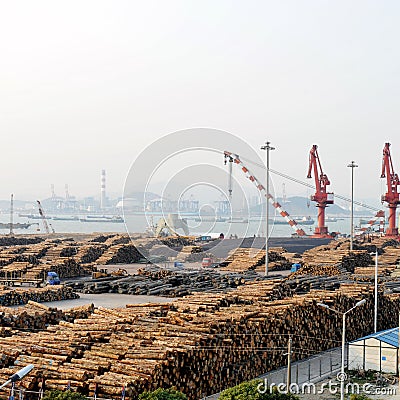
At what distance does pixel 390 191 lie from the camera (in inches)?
2702

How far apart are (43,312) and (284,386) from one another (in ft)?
25.7

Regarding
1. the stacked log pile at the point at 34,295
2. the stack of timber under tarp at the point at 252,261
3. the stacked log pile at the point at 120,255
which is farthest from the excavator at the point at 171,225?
the stacked log pile at the point at 34,295

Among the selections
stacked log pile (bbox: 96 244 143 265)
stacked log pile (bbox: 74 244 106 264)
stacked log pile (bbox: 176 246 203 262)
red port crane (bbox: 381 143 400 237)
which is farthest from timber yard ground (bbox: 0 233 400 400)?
red port crane (bbox: 381 143 400 237)

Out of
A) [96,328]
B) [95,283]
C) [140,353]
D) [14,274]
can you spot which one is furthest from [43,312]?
[14,274]

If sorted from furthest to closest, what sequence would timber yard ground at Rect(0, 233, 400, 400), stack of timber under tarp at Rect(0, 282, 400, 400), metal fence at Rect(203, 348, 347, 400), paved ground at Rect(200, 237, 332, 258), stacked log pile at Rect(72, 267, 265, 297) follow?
paved ground at Rect(200, 237, 332, 258) < stacked log pile at Rect(72, 267, 265, 297) < metal fence at Rect(203, 348, 347, 400) < timber yard ground at Rect(0, 233, 400, 400) < stack of timber under tarp at Rect(0, 282, 400, 400)

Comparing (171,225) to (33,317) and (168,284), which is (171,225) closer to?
(168,284)

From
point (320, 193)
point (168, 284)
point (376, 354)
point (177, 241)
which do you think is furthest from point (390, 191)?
point (376, 354)

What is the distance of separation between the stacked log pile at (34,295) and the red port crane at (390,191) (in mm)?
45969

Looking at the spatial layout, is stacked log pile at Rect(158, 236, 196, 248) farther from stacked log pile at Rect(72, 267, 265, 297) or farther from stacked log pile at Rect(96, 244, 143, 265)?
stacked log pile at Rect(72, 267, 265, 297)

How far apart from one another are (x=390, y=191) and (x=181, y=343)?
5886 centimetres

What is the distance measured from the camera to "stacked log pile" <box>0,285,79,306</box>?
25.0 meters

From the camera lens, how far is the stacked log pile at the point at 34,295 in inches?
A: 984

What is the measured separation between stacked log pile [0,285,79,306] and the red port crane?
151 feet

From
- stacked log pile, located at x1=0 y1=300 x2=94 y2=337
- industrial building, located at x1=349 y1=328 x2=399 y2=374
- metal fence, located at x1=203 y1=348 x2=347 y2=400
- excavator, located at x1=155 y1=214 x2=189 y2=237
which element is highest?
excavator, located at x1=155 y1=214 x2=189 y2=237
